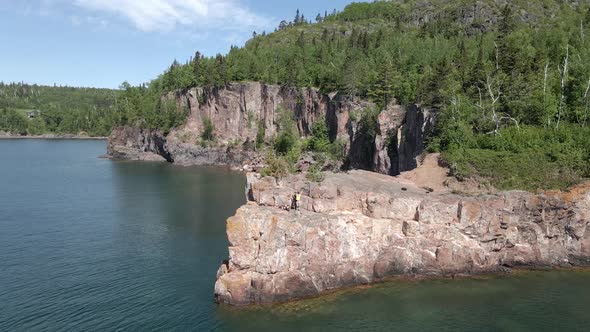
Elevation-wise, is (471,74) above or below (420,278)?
above

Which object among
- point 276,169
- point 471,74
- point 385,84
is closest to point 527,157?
point 471,74

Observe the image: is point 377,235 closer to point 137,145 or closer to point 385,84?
point 385,84

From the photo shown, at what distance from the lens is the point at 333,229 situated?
36062 mm

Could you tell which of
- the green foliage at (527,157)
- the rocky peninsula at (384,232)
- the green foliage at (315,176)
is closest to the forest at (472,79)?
the green foliage at (527,157)

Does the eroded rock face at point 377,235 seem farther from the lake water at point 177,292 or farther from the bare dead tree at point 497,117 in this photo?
the bare dead tree at point 497,117

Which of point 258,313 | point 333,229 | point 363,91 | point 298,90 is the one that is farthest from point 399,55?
point 258,313

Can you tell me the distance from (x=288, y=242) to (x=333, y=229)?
158 inches

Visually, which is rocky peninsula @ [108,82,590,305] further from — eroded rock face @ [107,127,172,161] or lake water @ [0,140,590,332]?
eroded rock face @ [107,127,172,161]

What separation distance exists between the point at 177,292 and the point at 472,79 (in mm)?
48878

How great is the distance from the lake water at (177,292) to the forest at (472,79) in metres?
13.1

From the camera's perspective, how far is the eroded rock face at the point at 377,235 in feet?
112

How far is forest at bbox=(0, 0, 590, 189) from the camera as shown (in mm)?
45781

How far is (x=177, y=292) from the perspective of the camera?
35.4 meters

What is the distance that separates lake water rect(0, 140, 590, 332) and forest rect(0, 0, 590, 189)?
1306 centimetres
